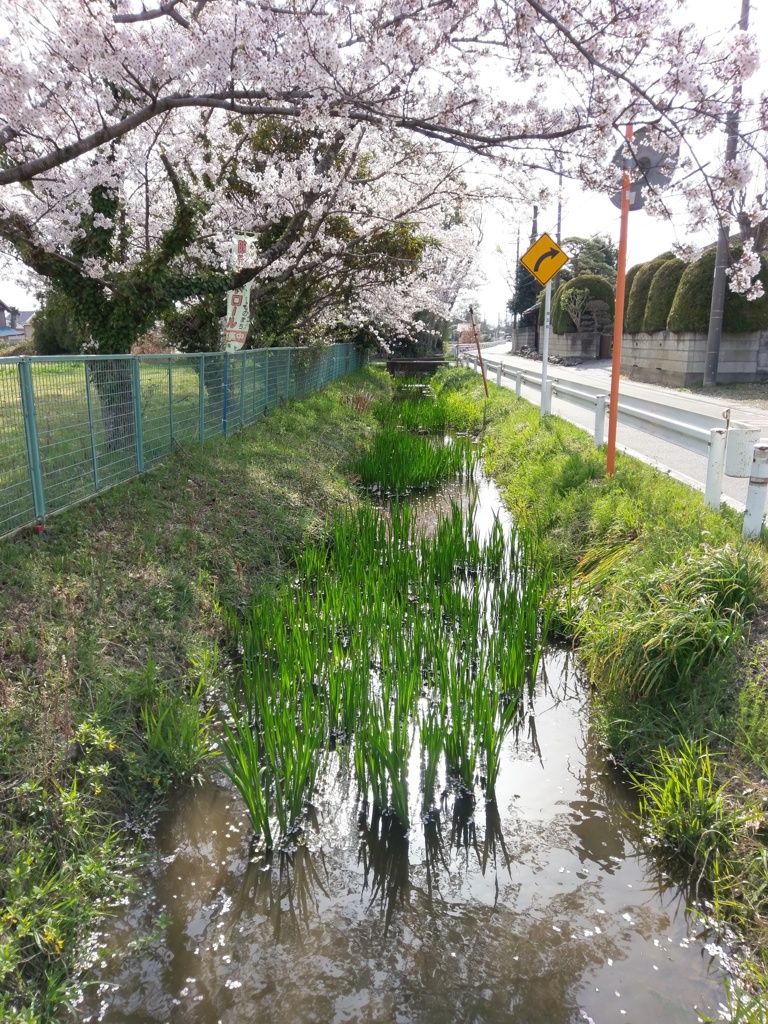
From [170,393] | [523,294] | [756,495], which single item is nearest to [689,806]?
[756,495]

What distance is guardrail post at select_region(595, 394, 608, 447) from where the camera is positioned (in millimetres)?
7758

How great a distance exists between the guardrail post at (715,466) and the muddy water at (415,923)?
2439 mm

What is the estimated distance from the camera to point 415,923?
8.36 feet

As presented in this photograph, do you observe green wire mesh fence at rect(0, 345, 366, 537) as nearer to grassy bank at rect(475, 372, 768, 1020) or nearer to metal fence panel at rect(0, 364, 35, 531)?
metal fence panel at rect(0, 364, 35, 531)

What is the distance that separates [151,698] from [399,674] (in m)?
1.20

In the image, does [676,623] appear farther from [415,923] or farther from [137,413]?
A: [137,413]

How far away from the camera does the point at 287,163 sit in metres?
10.4

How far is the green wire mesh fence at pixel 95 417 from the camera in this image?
14.3ft

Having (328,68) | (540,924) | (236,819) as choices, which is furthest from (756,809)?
(328,68)

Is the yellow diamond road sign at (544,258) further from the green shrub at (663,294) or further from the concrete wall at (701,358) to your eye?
the green shrub at (663,294)

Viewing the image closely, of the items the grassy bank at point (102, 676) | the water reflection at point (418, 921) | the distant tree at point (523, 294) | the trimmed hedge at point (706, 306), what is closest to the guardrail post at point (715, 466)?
the water reflection at point (418, 921)

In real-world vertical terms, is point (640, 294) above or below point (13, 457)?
above

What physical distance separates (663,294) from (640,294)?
2186mm

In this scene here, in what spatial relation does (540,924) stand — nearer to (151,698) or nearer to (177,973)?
(177,973)
